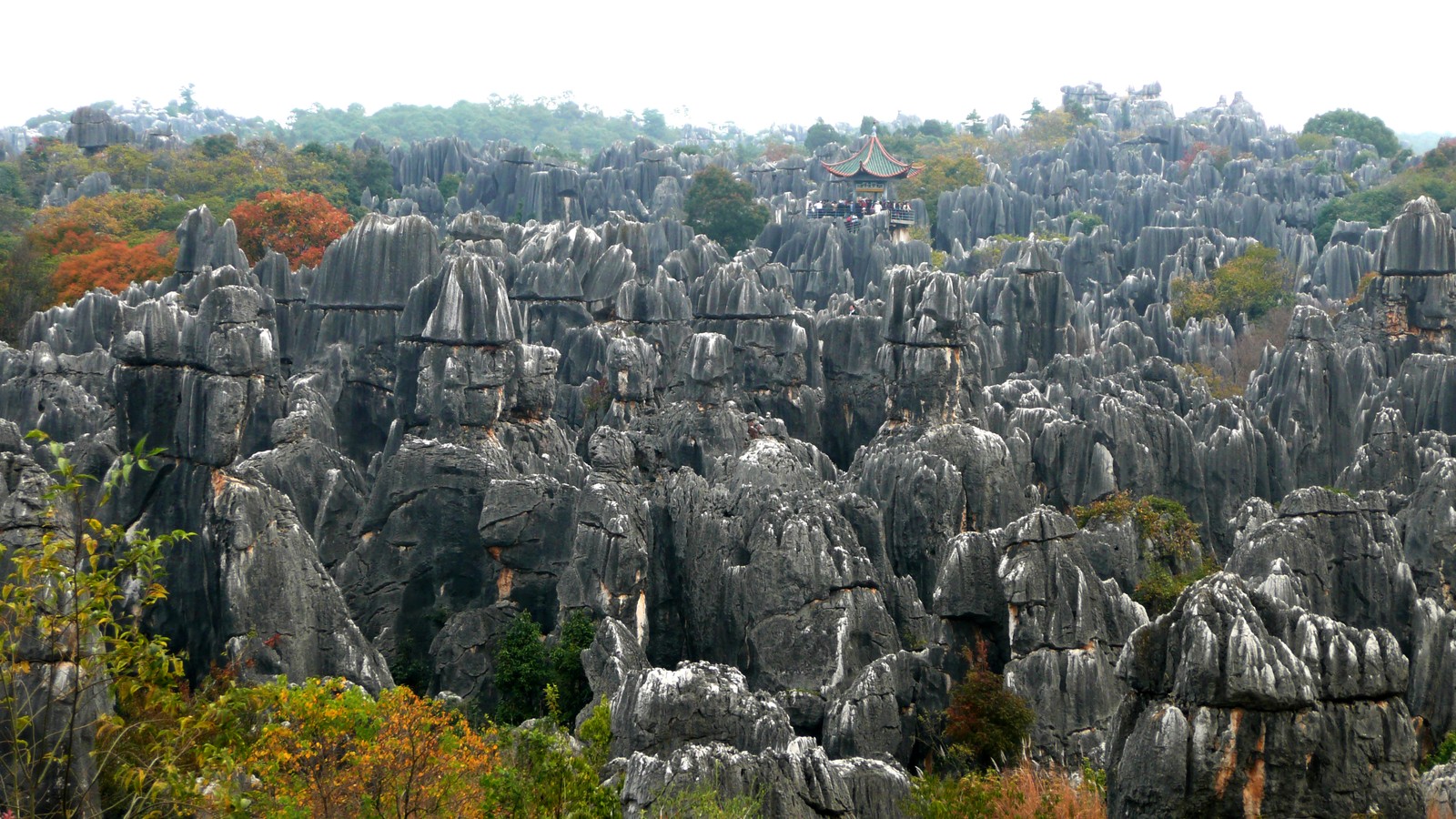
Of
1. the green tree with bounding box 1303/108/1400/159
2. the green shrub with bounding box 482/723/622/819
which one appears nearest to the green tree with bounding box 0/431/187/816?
the green shrub with bounding box 482/723/622/819

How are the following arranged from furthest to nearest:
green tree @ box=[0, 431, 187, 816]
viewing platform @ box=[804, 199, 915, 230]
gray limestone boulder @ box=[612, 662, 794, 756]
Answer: viewing platform @ box=[804, 199, 915, 230], gray limestone boulder @ box=[612, 662, 794, 756], green tree @ box=[0, 431, 187, 816]

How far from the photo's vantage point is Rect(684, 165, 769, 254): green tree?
83.5 m

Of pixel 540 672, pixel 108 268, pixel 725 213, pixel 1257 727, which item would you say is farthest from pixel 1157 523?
pixel 725 213

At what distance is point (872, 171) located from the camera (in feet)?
317

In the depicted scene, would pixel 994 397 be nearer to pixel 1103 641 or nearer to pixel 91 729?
pixel 1103 641

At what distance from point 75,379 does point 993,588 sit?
94.6ft

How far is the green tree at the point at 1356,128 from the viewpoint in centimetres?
12525

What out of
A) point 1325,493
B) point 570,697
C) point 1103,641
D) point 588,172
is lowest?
point 570,697

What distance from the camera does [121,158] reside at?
88.2 metres

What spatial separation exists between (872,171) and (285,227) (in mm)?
44686

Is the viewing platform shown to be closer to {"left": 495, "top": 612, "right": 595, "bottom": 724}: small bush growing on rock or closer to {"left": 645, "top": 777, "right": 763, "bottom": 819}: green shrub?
{"left": 495, "top": 612, "right": 595, "bottom": 724}: small bush growing on rock

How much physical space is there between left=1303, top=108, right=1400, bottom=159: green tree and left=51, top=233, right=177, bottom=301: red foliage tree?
99355 millimetres

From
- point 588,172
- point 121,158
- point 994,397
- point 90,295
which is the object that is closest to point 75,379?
point 90,295

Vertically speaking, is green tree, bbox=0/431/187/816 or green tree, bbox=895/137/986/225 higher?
green tree, bbox=895/137/986/225
